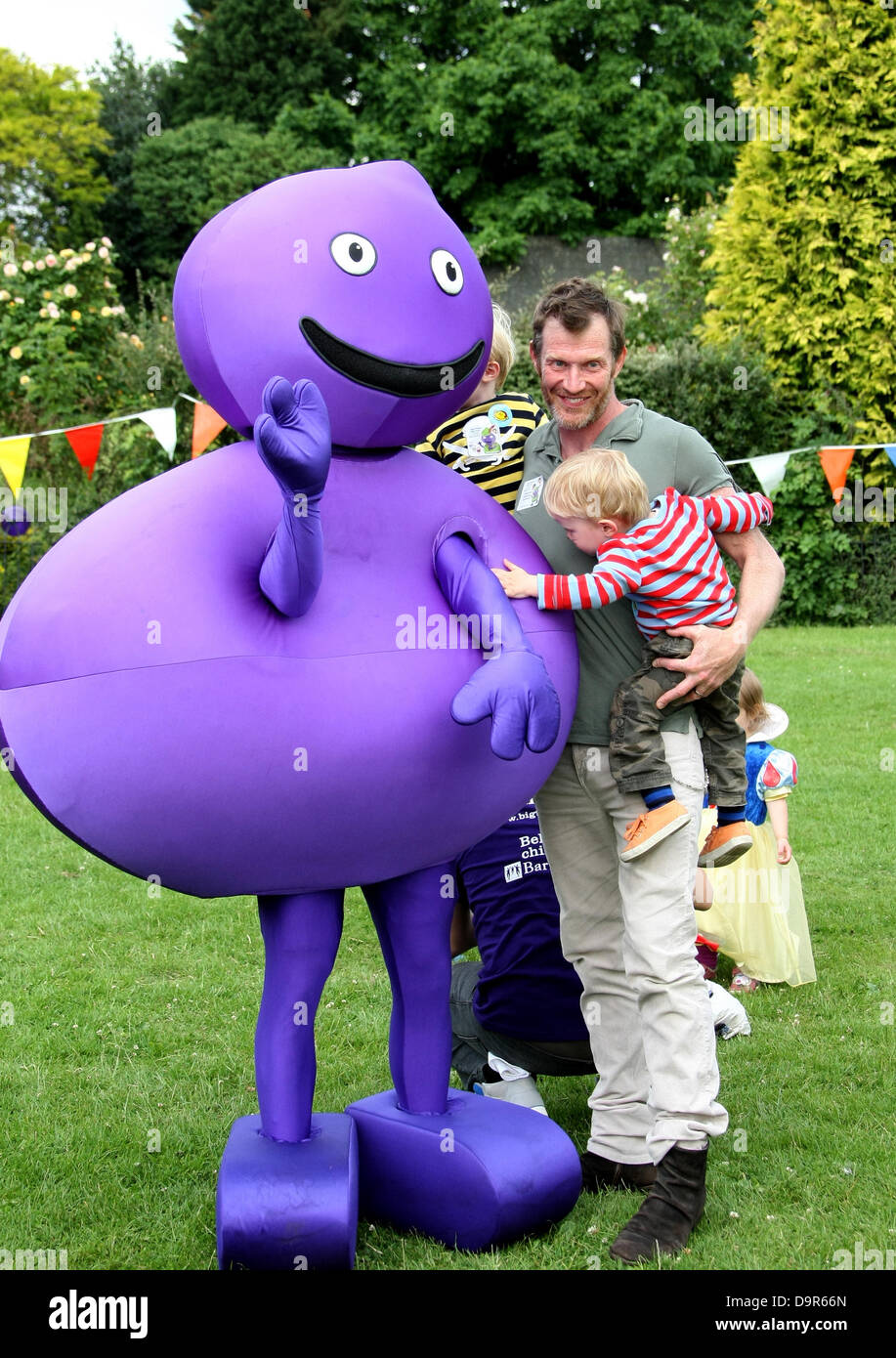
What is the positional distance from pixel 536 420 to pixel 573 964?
5.46 ft

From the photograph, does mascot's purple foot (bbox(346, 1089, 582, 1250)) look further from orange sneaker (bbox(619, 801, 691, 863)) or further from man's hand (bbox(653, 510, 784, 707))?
man's hand (bbox(653, 510, 784, 707))

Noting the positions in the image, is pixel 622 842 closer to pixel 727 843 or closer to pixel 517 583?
pixel 727 843

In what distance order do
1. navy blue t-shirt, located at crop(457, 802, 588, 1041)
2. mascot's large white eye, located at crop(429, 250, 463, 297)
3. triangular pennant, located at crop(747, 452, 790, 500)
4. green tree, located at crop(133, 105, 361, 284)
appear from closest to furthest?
mascot's large white eye, located at crop(429, 250, 463, 297), navy blue t-shirt, located at crop(457, 802, 588, 1041), triangular pennant, located at crop(747, 452, 790, 500), green tree, located at crop(133, 105, 361, 284)

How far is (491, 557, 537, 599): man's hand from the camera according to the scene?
3141 millimetres

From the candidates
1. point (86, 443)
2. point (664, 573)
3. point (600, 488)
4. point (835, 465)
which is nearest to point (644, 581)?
point (664, 573)

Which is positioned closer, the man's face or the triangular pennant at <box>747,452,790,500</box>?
the man's face

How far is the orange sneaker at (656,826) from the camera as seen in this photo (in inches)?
126

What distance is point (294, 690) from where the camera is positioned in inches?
108

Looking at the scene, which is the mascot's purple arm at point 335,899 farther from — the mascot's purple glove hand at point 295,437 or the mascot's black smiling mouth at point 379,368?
the mascot's black smiling mouth at point 379,368

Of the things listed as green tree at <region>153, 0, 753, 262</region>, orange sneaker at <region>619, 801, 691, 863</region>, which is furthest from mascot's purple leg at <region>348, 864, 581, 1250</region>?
green tree at <region>153, 0, 753, 262</region>

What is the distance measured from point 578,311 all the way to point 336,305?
2.42ft

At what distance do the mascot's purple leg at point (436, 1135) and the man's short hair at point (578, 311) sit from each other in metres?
1.41

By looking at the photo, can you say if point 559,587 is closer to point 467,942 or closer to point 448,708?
point 448,708
